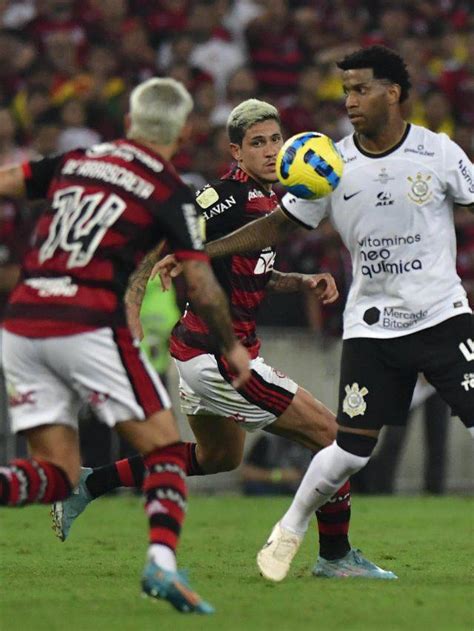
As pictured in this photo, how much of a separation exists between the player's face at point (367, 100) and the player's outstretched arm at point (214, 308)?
5.26 ft

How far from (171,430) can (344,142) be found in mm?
2137

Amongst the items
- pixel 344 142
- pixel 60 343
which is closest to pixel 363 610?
pixel 60 343

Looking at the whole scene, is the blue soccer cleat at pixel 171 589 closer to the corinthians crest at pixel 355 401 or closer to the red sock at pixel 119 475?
the corinthians crest at pixel 355 401

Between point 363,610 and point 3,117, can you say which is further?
point 3,117

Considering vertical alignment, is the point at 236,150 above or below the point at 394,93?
below

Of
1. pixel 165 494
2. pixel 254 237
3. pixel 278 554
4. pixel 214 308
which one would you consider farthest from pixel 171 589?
pixel 254 237

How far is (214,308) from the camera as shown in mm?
6543

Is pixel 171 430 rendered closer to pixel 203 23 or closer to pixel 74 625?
pixel 74 625

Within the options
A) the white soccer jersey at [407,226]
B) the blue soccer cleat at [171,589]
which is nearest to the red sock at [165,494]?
the blue soccer cleat at [171,589]

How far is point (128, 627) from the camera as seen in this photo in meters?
6.13

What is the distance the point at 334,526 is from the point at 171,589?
2.22 m

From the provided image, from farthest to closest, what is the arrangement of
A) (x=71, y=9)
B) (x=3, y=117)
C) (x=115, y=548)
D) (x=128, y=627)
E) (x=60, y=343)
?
(x=71, y=9)
(x=3, y=117)
(x=115, y=548)
(x=60, y=343)
(x=128, y=627)

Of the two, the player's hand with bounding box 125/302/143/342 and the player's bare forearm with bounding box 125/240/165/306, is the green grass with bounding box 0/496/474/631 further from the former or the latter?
the player's bare forearm with bounding box 125/240/165/306

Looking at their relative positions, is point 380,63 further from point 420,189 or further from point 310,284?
point 310,284
